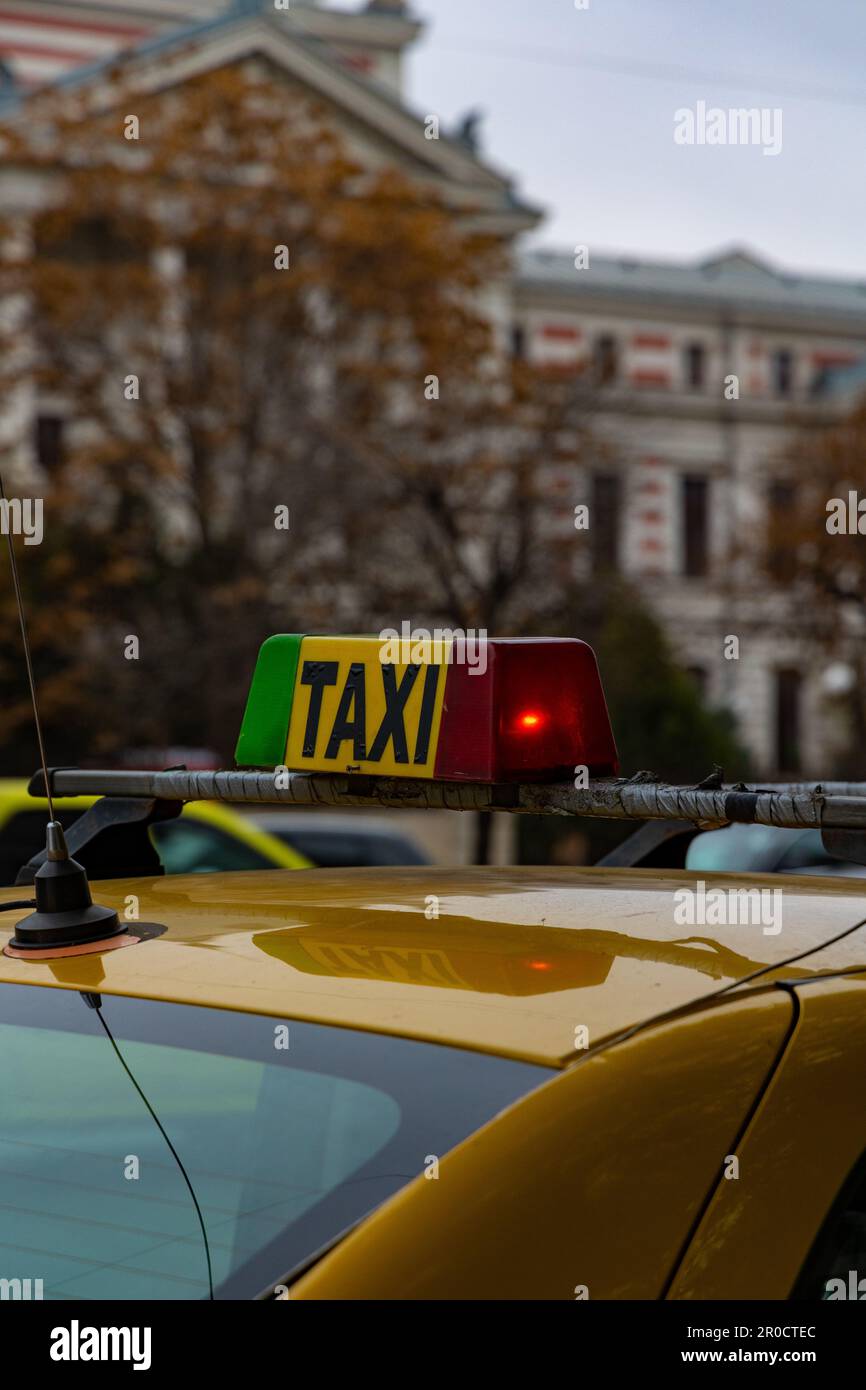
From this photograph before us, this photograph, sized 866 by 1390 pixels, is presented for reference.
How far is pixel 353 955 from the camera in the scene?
174 centimetres

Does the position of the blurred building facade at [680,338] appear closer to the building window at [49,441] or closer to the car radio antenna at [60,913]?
the building window at [49,441]

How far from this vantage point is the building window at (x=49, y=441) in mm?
24280

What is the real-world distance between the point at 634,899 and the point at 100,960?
2.12 feet

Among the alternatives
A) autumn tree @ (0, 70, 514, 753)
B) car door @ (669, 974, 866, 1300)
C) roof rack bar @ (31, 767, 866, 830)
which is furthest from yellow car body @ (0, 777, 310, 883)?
autumn tree @ (0, 70, 514, 753)

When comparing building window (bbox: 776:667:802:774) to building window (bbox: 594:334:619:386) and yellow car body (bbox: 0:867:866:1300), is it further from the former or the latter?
yellow car body (bbox: 0:867:866:1300)

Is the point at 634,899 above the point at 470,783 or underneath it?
underneath

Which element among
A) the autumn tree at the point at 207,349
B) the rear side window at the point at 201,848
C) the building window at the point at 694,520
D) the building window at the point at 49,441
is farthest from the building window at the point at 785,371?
the rear side window at the point at 201,848

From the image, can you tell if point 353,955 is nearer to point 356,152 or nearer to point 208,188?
point 208,188

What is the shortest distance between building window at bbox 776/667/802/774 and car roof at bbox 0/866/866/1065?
41552 mm

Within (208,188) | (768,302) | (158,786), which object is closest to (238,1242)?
(158,786)

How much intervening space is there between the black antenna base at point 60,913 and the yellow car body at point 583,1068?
3 cm

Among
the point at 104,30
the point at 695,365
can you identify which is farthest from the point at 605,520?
the point at 104,30
